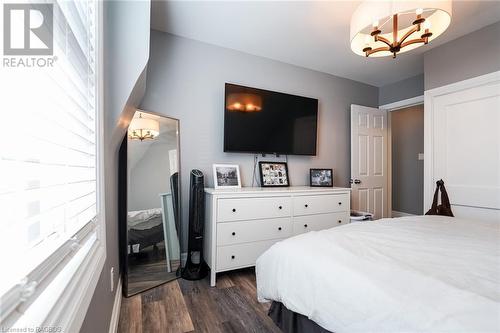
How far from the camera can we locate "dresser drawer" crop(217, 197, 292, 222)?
2178 mm

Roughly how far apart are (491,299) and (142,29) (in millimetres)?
2156

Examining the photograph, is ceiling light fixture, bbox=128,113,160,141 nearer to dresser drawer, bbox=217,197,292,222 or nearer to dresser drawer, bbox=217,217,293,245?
dresser drawer, bbox=217,197,292,222

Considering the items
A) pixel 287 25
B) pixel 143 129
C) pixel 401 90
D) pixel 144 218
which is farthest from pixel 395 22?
pixel 144 218

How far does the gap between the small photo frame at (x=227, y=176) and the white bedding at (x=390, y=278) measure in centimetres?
133

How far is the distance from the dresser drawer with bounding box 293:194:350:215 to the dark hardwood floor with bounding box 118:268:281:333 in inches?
37.3

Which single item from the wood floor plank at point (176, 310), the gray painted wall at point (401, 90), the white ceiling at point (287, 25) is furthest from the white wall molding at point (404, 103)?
the wood floor plank at point (176, 310)

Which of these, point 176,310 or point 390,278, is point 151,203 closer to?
point 176,310

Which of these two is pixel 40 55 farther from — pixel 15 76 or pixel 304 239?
pixel 304 239

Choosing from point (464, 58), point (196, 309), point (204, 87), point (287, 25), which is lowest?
point (196, 309)

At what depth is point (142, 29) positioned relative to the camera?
5.05ft

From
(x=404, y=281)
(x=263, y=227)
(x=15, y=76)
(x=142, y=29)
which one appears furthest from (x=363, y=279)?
(x=142, y=29)

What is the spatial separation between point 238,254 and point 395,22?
235cm
